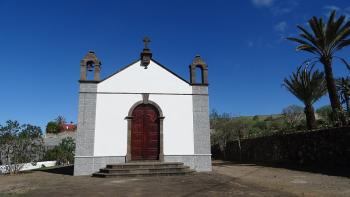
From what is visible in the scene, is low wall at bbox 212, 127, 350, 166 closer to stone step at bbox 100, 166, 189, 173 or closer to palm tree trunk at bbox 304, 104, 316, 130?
palm tree trunk at bbox 304, 104, 316, 130

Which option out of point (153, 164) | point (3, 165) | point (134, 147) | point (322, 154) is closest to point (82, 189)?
point (153, 164)

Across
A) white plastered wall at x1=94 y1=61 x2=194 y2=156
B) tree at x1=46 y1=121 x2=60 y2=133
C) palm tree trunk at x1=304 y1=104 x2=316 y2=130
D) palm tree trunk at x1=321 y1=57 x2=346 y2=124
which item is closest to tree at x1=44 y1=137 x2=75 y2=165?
white plastered wall at x1=94 y1=61 x2=194 y2=156

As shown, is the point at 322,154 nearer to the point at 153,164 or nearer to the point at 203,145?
the point at 203,145

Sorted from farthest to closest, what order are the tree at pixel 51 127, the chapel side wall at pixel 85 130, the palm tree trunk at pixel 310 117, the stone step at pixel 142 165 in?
the tree at pixel 51 127 → the palm tree trunk at pixel 310 117 → the chapel side wall at pixel 85 130 → the stone step at pixel 142 165

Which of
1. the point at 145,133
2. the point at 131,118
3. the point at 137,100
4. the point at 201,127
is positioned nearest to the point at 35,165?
the point at 131,118

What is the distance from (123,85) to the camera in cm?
1681

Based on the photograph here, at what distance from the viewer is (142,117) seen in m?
16.7

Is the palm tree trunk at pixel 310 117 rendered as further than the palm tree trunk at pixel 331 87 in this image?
Yes

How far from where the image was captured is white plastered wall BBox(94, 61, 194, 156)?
1603 centimetres

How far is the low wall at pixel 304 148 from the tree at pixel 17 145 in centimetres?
1581

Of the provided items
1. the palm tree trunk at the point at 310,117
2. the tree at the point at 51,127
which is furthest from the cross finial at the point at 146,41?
the tree at the point at 51,127

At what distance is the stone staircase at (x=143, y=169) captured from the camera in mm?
13992

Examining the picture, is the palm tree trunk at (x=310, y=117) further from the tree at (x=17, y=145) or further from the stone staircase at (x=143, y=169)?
the tree at (x=17, y=145)

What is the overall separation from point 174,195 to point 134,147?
804 cm
